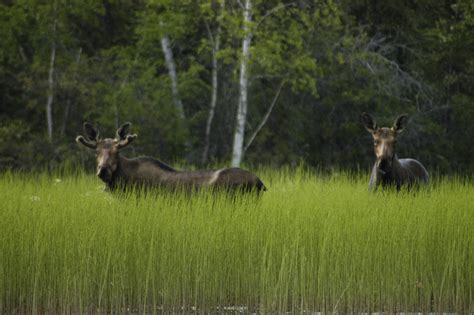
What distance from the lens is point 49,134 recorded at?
21.9 meters

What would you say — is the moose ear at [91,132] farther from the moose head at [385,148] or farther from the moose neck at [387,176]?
the moose neck at [387,176]

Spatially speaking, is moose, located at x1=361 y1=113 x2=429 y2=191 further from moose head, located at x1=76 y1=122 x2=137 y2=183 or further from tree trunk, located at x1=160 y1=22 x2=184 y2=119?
tree trunk, located at x1=160 y1=22 x2=184 y2=119

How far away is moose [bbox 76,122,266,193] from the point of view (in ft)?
34.9

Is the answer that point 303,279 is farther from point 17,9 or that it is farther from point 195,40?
point 195,40

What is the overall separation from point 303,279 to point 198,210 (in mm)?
1769

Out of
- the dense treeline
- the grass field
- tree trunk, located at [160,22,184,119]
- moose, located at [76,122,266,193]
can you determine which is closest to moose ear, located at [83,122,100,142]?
moose, located at [76,122,266,193]

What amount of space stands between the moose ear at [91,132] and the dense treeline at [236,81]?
9942 mm

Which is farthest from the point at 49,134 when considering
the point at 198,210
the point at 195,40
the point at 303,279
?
the point at 303,279

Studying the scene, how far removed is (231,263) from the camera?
25.5ft

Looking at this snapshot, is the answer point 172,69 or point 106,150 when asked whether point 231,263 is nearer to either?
point 106,150

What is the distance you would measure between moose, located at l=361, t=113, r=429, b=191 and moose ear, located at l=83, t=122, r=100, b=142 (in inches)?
142

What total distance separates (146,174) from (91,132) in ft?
2.87

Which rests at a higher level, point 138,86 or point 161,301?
point 138,86

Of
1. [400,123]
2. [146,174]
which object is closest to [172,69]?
[400,123]
